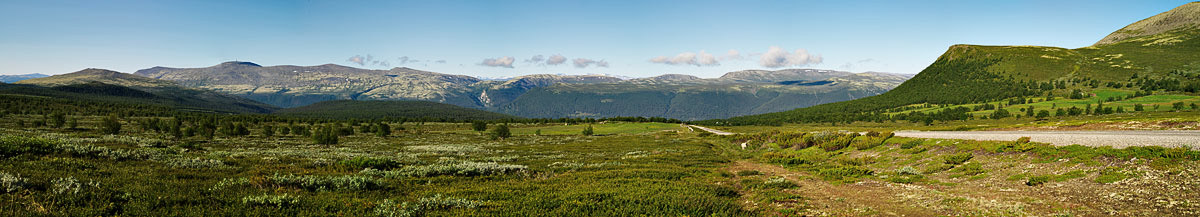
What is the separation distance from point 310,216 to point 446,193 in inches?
175

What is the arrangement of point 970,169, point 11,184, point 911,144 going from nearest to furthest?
point 11,184, point 970,169, point 911,144

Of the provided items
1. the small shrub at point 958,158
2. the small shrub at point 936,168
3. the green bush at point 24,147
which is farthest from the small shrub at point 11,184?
the small shrub at point 958,158

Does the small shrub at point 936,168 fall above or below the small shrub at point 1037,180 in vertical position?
below

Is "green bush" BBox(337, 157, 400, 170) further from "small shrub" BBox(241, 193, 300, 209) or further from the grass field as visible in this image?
"small shrub" BBox(241, 193, 300, 209)

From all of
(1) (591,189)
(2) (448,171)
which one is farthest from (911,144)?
(2) (448,171)

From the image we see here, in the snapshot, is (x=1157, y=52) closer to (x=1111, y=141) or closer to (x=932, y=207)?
(x=1111, y=141)

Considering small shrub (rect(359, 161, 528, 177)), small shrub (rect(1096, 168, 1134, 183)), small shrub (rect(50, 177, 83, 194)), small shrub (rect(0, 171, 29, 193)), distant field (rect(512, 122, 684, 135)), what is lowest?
distant field (rect(512, 122, 684, 135))

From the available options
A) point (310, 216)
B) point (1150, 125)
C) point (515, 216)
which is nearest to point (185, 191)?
point (310, 216)

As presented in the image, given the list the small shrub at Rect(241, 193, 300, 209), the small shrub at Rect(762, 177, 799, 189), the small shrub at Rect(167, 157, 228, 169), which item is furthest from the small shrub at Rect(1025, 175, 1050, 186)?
the small shrub at Rect(167, 157, 228, 169)

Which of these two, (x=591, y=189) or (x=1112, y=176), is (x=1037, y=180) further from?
(x=591, y=189)

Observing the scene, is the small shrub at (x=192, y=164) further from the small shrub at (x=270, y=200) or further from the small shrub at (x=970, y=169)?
the small shrub at (x=970, y=169)

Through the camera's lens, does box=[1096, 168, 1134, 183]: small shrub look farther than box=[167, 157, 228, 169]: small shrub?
No

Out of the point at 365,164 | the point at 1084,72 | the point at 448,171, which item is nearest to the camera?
the point at 448,171

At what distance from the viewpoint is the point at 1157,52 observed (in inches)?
6334
